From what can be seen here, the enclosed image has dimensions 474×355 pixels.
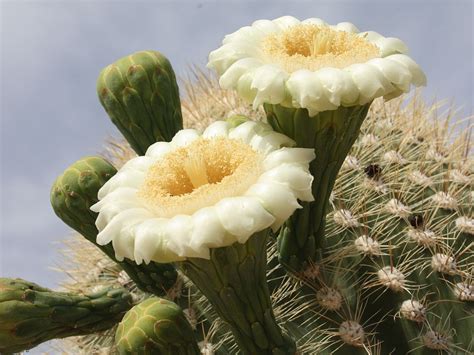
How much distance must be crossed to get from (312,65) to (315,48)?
117 mm

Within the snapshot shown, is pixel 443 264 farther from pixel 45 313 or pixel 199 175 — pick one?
pixel 45 313

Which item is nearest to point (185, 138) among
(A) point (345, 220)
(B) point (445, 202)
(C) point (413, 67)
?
(C) point (413, 67)

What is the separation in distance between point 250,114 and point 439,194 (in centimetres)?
76

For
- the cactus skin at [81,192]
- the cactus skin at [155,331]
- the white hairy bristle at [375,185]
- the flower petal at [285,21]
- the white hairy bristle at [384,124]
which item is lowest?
the white hairy bristle at [375,185]

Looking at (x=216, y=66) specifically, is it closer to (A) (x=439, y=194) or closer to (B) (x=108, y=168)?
(B) (x=108, y=168)

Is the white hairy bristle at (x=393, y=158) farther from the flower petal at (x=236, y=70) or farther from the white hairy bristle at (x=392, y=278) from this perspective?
the flower petal at (x=236, y=70)

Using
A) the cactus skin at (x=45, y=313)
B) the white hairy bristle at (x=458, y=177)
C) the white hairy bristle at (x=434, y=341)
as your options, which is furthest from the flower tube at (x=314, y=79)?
the white hairy bristle at (x=458, y=177)

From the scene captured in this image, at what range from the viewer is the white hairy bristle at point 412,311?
7.29ft

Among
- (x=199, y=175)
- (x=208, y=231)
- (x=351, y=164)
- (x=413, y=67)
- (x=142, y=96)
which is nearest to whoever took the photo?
(x=208, y=231)

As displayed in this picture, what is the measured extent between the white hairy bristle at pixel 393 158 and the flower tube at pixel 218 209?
0.91m

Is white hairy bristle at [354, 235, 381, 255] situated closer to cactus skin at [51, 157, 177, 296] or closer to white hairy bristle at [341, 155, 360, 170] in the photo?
white hairy bristle at [341, 155, 360, 170]

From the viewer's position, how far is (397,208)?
245 centimetres

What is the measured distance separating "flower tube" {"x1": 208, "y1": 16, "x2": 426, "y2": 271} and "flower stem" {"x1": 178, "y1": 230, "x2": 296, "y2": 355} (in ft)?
1.01

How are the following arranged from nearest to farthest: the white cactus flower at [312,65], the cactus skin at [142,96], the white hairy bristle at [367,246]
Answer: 1. the white cactus flower at [312,65]
2. the cactus skin at [142,96]
3. the white hairy bristle at [367,246]
